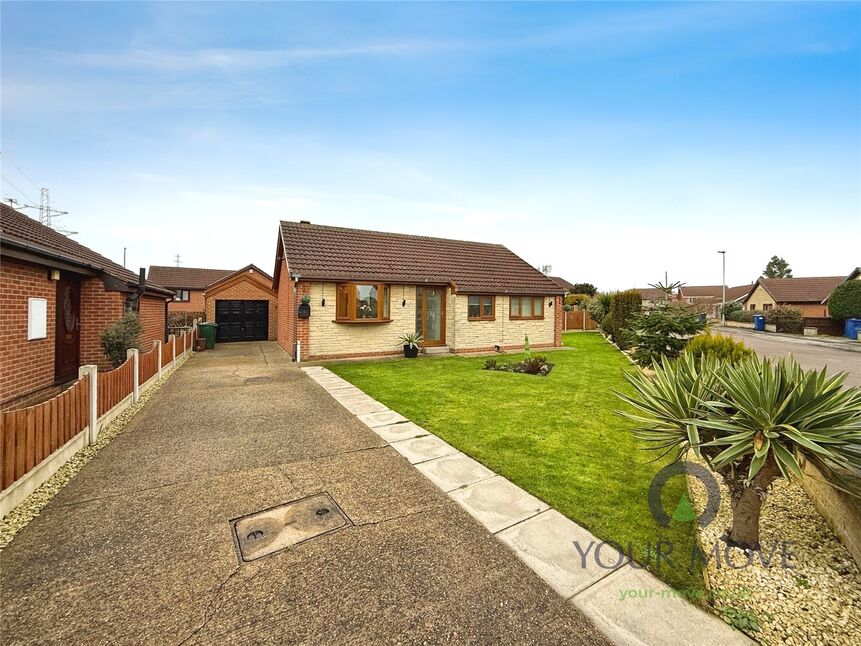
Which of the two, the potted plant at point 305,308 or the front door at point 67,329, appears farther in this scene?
the potted plant at point 305,308

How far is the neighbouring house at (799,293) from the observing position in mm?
43156

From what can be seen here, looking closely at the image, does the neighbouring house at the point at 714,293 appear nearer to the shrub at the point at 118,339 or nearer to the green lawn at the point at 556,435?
the green lawn at the point at 556,435

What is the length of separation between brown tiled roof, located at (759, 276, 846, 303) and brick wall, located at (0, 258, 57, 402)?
65230 millimetres

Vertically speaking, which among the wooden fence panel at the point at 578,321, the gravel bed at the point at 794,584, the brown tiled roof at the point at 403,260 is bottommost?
the gravel bed at the point at 794,584

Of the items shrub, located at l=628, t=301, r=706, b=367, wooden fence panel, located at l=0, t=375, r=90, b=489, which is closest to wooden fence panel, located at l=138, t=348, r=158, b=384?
wooden fence panel, located at l=0, t=375, r=90, b=489

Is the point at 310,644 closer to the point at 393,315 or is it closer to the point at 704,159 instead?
the point at 393,315

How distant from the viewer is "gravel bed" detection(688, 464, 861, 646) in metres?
2.29

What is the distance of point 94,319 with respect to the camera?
9.70 metres

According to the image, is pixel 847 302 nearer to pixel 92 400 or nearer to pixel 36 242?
pixel 92 400

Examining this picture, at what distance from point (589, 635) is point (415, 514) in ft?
5.77

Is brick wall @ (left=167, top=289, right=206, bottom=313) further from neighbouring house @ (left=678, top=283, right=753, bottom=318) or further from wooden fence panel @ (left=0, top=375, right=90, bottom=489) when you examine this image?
neighbouring house @ (left=678, top=283, right=753, bottom=318)

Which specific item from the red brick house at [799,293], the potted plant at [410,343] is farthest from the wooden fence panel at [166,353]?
the red brick house at [799,293]

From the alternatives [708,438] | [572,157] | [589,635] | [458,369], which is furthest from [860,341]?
[589,635]

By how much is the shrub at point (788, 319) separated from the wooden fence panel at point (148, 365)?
45096mm
